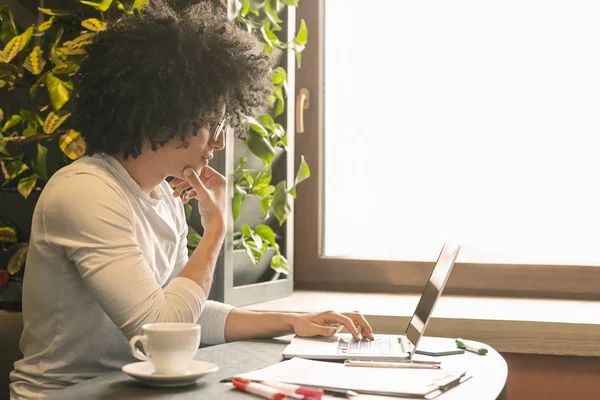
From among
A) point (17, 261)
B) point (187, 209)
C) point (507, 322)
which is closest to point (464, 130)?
point (507, 322)

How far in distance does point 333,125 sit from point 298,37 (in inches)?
13.7

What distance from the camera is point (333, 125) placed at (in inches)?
101

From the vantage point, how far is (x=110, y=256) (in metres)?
1.32

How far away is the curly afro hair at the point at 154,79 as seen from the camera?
154cm

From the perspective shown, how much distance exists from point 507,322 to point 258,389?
3.36ft

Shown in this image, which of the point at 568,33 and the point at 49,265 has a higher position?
the point at 568,33

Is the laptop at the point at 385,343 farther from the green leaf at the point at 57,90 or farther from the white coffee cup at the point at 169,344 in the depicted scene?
the green leaf at the point at 57,90

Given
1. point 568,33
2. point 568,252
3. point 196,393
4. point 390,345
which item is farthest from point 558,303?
point 196,393

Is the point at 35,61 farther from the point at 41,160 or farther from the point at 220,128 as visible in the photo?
the point at 220,128

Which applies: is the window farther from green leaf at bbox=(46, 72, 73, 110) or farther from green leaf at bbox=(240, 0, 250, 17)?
green leaf at bbox=(46, 72, 73, 110)

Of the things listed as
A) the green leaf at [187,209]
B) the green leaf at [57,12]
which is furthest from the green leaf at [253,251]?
the green leaf at [57,12]

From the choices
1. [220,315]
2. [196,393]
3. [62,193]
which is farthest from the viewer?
[220,315]

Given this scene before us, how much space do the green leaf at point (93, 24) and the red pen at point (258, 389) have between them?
46.5 inches

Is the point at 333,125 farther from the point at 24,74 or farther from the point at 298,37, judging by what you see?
the point at 24,74
